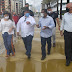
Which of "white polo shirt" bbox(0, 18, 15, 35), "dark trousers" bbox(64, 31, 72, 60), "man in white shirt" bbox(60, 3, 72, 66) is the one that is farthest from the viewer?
"white polo shirt" bbox(0, 18, 15, 35)

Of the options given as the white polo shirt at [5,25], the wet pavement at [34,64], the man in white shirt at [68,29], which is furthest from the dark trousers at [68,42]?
the white polo shirt at [5,25]

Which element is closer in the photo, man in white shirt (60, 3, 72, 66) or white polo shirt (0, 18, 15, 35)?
man in white shirt (60, 3, 72, 66)

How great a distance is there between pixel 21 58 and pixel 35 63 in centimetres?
72

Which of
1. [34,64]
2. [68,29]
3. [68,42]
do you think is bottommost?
[34,64]

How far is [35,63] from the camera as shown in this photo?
4.95 m

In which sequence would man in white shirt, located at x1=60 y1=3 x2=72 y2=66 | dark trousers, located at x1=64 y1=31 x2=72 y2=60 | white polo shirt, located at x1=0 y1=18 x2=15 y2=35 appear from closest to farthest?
1. man in white shirt, located at x1=60 y1=3 x2=72 y2=66
2. dark trousers, located at x1=64 y1=31 x2=72 y2=60
3. white polo shirt, located at x1=0 y1=18 x2=15 y2=35

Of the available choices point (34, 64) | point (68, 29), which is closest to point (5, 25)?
point (34, 64)

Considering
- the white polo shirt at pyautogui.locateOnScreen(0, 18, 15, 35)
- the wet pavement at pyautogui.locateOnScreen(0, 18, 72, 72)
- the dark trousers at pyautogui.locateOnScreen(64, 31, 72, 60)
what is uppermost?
the white polo shirt at pyautogui.locateOnScreen(0, 18, 15, 35)

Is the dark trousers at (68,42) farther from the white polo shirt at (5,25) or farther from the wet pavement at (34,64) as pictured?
the white polo shirt at (5,25)

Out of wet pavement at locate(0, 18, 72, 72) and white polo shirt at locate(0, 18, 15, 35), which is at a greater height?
white polo shirt at locate(0, 18, 15, 35)

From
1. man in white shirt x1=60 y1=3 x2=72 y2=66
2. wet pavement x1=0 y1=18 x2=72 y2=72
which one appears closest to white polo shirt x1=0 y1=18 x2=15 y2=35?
wet pavement x1=0 y1=18 x2=72 y2=72

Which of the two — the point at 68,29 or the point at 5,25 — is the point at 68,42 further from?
the point at 5,25

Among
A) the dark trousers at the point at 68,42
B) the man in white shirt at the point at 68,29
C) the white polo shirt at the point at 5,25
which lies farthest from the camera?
the white polo shirt at the point at 5,25

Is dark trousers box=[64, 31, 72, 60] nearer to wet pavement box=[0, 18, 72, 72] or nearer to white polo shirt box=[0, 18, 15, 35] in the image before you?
wet pavement box=[0, 18, 72, 72]
